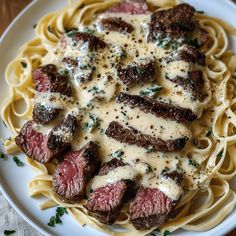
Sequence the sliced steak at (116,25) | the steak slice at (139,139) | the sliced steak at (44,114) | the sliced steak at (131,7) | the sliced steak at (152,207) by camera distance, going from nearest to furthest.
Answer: the sliced steak at (152,207) < the steak slice at (139,139) < the sliced steak at (44,114) < the sliced steak at (116,25) < the sliced steak at (131,7)

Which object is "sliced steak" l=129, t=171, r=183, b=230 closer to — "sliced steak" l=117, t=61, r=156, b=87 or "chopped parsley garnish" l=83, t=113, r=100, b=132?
"chopped parsley garnish" l=83, t=113, r=100, b=132

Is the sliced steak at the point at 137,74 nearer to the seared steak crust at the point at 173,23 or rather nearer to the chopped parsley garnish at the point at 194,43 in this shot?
the seared steak crust at the point at 173,23

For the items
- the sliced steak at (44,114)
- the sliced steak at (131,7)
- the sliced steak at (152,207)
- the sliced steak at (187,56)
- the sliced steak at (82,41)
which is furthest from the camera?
the sliced steak at (131,7)

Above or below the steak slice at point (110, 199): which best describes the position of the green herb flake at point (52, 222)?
below

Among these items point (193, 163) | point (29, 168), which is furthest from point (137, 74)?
point (29, 168)

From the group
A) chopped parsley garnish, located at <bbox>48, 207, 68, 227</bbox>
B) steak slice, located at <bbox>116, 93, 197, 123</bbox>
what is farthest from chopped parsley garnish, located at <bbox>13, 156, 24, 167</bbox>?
steak slice, located at <bbox>116, 93, 197, 123</bbox>

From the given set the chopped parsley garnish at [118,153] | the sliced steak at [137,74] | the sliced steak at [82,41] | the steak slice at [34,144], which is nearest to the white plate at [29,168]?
the steak slice at [34,144]

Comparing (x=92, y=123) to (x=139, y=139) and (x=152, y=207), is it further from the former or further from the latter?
(x=152, y=207)

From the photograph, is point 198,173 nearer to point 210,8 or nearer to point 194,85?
point 194,85

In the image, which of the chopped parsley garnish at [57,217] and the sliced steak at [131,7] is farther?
the sliced steak at [131,7]
